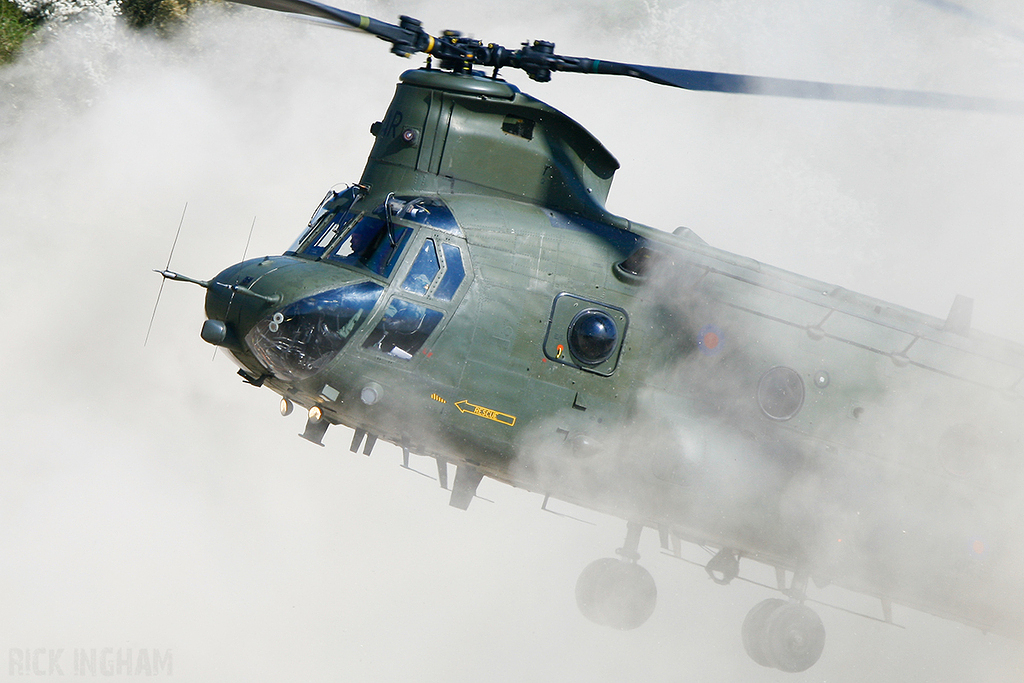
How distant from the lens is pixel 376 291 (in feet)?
20.7

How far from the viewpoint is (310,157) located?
1814 cm

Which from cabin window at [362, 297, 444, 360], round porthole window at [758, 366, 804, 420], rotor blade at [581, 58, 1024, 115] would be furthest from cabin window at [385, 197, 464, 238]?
round porthole window at [758, 366, 804, 420]

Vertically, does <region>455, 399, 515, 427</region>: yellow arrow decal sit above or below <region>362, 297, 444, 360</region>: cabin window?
below

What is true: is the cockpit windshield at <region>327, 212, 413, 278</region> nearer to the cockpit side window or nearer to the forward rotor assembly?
the cockpit side window

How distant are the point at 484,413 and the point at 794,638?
322 cm

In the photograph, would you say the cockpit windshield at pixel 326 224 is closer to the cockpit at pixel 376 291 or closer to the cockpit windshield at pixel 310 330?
the cockpit at pixel 376 291

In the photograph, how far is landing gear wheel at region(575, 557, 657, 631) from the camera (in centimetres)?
740

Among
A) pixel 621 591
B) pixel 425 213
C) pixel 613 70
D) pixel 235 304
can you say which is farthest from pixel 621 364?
pixel 235 304

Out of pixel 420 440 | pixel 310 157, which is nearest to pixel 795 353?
pixel 420 440

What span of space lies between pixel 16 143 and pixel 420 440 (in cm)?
1261

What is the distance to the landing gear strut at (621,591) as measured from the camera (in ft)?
24.3

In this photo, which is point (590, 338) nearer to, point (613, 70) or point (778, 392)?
point (778, 392)

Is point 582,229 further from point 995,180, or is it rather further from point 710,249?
point 995,180

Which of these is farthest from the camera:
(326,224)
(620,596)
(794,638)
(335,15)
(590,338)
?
(794,638)
